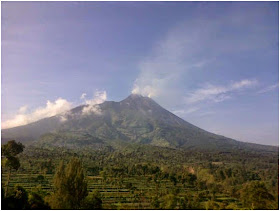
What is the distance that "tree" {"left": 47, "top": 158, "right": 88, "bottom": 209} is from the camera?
65.6 ft

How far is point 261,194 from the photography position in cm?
3212

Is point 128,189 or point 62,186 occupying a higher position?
point 62,186

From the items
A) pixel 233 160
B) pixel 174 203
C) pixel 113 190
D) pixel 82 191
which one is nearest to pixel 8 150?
pixel 82 191

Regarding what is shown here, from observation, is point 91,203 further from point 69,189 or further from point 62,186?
point 62,186

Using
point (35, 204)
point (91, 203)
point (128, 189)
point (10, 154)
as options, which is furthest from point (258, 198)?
point (128, 189)

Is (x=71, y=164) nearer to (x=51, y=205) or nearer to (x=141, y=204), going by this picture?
(x=51, y=205)

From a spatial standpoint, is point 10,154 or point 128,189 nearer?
point 10,154

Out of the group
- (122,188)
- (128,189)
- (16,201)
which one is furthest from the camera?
(122,188)

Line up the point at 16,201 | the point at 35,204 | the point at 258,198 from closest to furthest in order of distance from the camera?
the point at 16,201 < the point at 35,204 < the point at 258,198

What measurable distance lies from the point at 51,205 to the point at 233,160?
119m

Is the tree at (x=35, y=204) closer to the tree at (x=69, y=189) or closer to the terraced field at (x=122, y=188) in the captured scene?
the tree at (x=69, y=189)

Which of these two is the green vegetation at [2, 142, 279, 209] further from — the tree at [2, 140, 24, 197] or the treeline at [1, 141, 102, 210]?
the tree at [2, 140, 24, 197]

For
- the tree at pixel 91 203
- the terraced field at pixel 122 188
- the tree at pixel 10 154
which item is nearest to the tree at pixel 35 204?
the tree at pixel 10 154

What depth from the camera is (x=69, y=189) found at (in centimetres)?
2041
